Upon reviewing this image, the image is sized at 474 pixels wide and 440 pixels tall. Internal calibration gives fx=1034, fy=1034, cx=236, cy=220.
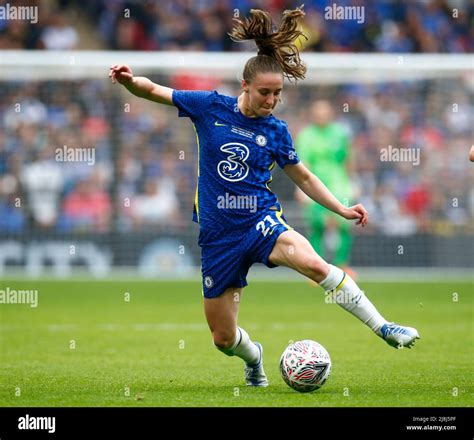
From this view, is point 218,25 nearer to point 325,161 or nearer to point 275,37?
point 325,161

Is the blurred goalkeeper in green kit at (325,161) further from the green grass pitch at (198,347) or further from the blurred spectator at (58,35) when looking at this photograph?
the blurred spectator at (58,35)

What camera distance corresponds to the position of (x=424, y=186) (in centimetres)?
1883

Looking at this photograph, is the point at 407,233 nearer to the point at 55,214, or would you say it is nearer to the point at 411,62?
the point at 411,62

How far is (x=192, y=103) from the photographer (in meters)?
7.25

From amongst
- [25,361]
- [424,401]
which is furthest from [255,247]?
[25,361]

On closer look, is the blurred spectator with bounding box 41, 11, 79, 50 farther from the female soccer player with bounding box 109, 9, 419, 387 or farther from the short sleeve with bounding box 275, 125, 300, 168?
the short sleeve with bounding box 275, 125, 300, 168

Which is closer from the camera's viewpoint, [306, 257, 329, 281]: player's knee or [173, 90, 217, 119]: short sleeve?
[306, 257, 329, 281]: player's knee

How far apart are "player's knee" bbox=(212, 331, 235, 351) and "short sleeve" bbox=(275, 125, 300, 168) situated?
125 cm

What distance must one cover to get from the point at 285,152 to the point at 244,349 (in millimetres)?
1432

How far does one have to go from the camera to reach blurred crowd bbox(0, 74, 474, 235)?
17.9 metres

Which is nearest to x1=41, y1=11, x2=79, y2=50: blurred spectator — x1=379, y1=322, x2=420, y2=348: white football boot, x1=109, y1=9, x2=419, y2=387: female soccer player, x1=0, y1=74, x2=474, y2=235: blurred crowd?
x1=0, y1=74, x2=474, y2=235: blurred crowd

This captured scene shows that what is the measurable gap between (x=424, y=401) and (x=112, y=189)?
40.5 ft

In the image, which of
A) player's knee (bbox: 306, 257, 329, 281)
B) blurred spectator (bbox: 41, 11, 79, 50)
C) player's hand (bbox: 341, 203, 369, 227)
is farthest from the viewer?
blurred spectator (bbox: 41, 11, 79, 50)
